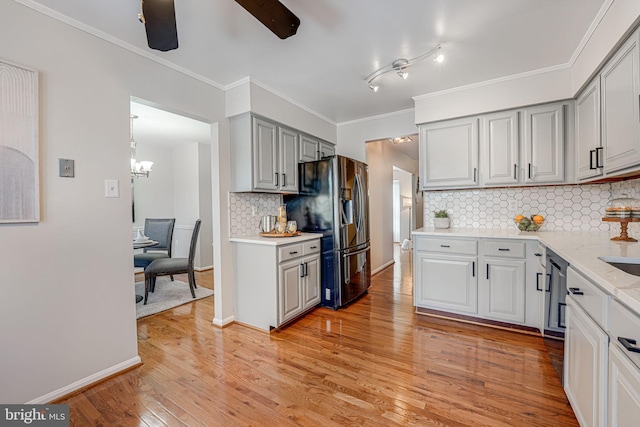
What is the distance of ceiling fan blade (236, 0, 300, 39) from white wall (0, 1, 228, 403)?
1.33 metres

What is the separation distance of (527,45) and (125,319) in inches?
147

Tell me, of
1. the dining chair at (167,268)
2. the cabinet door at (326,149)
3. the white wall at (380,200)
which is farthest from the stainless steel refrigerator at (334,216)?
the dining chair at (167,268)

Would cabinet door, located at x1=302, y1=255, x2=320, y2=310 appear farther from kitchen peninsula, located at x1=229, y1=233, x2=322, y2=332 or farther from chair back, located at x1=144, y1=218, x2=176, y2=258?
chair back, located at x1=144, y1=218, x2=176, y2=258

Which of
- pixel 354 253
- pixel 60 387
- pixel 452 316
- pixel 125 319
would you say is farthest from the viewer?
pixel 354 253

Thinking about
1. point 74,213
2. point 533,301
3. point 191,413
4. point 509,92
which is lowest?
point 191,413

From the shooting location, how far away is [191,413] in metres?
1.60

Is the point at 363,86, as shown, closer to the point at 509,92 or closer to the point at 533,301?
the point at 509,92

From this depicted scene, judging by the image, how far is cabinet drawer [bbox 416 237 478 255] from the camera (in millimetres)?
2648

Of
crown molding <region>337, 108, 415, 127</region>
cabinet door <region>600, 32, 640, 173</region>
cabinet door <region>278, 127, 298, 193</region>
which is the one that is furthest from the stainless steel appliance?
cabinet door <region>278, 127, 298, 193</region>

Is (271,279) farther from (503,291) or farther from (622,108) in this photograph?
(622,108)

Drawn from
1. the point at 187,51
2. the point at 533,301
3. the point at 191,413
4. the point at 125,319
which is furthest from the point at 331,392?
the point at 187,51

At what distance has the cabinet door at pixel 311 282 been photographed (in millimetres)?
2939

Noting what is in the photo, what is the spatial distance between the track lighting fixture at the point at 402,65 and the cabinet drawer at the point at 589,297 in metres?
1.80

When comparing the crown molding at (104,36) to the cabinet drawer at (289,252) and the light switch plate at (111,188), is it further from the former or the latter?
the cabinet drawer at (289,252)
